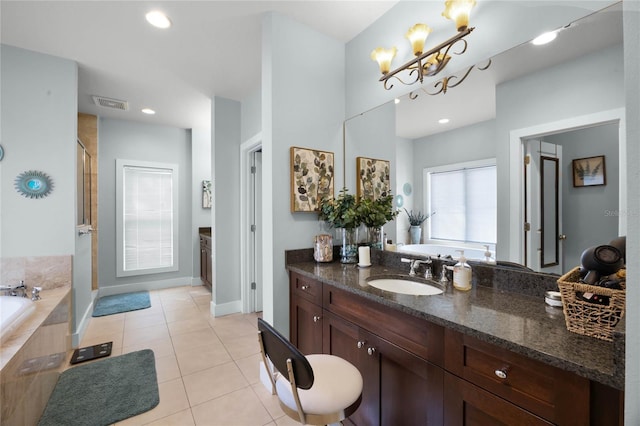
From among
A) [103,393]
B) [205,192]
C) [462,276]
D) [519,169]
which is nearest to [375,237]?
[462,276]

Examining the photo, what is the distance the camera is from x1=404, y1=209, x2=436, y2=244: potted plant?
1954 millimetres

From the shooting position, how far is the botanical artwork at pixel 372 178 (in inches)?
86.0

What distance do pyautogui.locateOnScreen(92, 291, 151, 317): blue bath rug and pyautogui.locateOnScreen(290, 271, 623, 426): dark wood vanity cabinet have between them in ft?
10.7

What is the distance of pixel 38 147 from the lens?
8.47ft

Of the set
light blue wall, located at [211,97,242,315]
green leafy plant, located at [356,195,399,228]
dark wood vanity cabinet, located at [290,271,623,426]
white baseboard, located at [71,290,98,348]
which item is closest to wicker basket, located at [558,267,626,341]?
dark wood vanity cabinet, located at [290,271,623,426]

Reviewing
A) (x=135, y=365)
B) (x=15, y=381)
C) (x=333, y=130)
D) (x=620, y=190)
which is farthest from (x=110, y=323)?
(x=620, y=190)

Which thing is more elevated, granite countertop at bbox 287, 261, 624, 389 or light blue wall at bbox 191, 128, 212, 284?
light blue wall at bbox 191, 128, 212, 284

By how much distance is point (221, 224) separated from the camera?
362 cm

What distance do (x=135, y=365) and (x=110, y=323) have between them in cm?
126

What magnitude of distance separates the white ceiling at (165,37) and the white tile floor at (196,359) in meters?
2.82

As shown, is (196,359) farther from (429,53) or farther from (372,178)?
(429,53)

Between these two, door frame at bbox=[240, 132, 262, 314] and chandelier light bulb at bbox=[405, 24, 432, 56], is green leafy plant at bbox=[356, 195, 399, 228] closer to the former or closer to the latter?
chandelier light bulb at bbox=[405, 24, 432, 56]

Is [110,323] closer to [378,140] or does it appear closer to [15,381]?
[15,381]

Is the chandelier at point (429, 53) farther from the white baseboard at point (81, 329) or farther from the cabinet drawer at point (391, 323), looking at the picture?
the white baseboard at point (81, 329)
